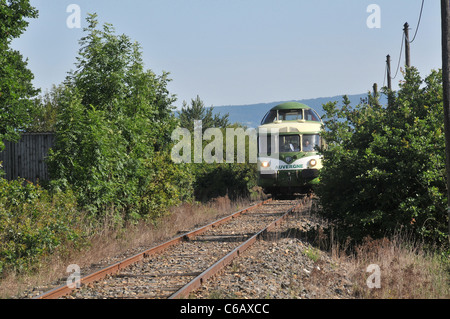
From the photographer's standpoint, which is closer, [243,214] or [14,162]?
[243,214]

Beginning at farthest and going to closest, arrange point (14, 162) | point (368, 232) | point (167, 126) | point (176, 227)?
point (14, 162) → point (167, 126) → point (176, 227) → point (368, 232)

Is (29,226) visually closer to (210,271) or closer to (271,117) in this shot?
(210,271)

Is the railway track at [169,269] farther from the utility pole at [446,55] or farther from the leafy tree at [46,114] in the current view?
the leafy tree at [46,114]

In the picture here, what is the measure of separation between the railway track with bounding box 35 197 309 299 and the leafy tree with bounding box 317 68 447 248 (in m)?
2.51

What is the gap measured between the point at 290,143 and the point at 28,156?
1219cm

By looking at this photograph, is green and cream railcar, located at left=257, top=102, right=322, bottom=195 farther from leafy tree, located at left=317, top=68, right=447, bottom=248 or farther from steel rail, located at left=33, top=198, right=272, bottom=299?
leafy tree, located at left=317, top=68, right=447, bottom=248

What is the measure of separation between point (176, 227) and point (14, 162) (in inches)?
487

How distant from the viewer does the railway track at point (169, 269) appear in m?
7.82

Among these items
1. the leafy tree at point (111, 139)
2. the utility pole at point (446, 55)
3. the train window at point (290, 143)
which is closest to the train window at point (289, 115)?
the train window at point (290, 143)

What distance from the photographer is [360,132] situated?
12.8m

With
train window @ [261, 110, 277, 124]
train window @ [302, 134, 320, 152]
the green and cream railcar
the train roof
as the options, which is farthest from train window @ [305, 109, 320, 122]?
train window @ [302, 134, 320, 152]

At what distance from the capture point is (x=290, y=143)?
22.4 m
